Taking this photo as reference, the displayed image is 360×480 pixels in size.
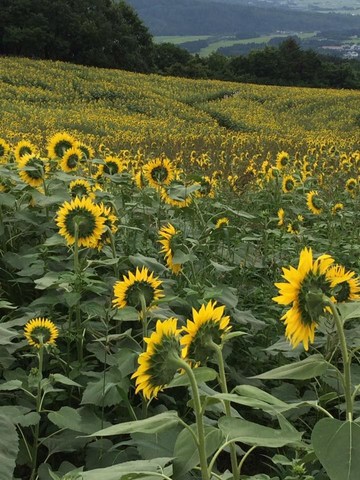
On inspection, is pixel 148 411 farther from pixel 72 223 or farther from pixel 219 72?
pixel 219 72

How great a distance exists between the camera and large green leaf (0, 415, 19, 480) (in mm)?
1163

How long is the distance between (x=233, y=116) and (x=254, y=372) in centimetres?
1800

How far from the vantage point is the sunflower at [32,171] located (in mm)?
2898

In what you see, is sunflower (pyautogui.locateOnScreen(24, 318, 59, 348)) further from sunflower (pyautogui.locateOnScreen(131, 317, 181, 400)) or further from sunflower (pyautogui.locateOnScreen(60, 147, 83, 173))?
sunflower (pyautogui.locateOnScreen(60, 147, 83, 173))

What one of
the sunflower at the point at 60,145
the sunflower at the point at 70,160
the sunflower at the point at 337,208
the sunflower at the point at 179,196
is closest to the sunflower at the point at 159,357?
the sunflower at the point at 179,196

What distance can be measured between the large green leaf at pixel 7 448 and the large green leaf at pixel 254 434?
0.43 metres

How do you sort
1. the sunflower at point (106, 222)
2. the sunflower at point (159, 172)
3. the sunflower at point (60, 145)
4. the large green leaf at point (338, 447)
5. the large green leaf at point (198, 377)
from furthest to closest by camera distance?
the sunflower at point (60, 145) < the sunflower at point (159, 172) < the sunflower at point (106, 222) < the large green leaf at point (198, 377) < the large green leaf at point (338, 447)

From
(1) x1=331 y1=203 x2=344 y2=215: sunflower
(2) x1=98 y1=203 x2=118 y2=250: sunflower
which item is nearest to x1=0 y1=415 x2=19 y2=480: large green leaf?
(2) x1=98 y1=203 x2=118 y2=250: sunflower

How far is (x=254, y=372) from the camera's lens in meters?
2.39

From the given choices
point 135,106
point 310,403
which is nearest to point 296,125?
point 135,106

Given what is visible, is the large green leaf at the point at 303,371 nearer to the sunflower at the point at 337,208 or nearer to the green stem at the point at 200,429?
the green stem at the point at 200,429

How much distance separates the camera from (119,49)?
1326 inches

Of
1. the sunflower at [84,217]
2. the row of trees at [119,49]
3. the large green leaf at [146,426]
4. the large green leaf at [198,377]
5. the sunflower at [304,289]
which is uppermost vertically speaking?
the sunflower at [304,289]

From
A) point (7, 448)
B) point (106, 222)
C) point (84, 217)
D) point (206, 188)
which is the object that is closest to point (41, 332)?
point (84, 217)
